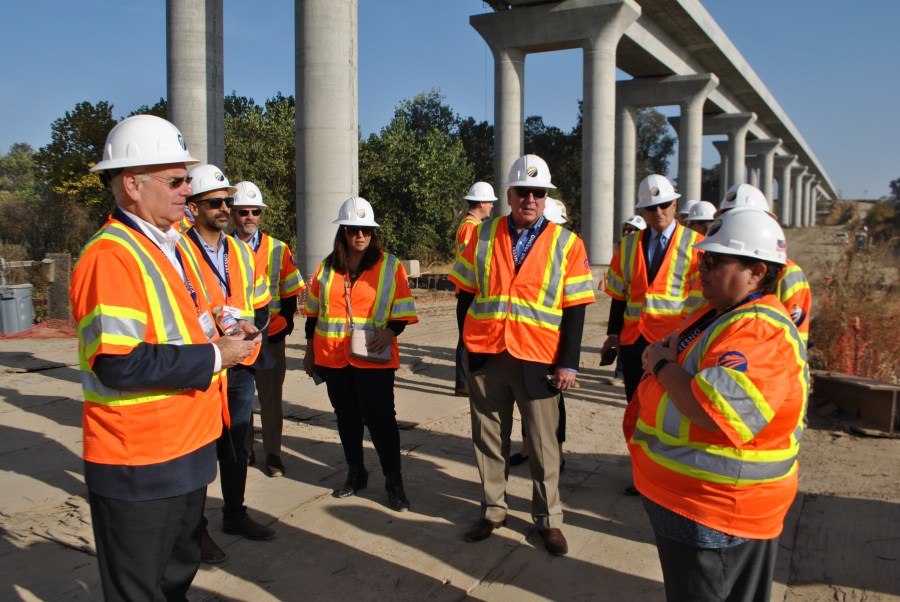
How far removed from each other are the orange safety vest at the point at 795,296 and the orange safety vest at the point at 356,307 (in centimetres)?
254

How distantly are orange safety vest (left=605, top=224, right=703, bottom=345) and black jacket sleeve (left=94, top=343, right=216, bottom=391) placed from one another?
3300mm

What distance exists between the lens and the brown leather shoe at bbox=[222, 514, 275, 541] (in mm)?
4121

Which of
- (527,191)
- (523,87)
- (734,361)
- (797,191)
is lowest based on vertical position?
(734,361)

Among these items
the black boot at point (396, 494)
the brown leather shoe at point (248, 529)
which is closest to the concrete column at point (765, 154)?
the black boot at point (396, 494)

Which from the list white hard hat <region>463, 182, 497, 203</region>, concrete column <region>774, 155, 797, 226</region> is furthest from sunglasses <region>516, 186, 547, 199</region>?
concrete column <region>774, 155, 797, 226</region>

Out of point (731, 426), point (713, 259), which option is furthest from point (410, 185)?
point (731, 426)

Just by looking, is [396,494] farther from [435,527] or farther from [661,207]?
[661,207]

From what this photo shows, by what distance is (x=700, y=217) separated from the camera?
654cm

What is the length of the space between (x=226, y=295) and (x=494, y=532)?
217 centimetres

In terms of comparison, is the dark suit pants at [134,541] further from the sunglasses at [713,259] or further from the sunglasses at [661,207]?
the sunglasses at [661,207]

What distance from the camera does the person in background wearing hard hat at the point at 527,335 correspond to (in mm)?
4074

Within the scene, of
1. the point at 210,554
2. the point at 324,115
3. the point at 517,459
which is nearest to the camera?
the point at 210,554

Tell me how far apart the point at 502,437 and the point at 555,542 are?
712 mm

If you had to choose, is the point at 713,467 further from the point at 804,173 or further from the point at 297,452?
the point at 804,173
